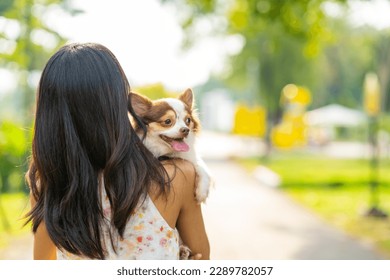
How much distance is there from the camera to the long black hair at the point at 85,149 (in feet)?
5.68

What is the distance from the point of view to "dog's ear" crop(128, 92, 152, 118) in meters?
2.02

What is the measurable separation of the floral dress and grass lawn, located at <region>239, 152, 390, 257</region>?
16.4 feet

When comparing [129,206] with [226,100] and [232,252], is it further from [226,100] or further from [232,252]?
[226,100]

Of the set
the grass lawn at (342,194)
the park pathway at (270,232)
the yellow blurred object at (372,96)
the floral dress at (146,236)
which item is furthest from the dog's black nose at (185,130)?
the yellow blurred object at (372,96)

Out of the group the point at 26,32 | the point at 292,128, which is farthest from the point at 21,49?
the point at 292,128

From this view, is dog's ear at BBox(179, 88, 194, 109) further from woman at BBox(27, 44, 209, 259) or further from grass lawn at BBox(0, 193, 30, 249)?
grass lawn at BBox(0, 193, 30, 249)

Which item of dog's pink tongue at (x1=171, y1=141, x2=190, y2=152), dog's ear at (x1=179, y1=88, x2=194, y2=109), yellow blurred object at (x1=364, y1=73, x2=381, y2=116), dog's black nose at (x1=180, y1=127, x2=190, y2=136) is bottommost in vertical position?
yellow blurred object at (x1=364, y1=73, x2=381, y2=116)

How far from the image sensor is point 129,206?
1745mm

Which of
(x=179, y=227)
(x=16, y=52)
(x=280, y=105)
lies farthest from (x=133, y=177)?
(x=280, y=105)

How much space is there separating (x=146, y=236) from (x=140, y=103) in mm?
463

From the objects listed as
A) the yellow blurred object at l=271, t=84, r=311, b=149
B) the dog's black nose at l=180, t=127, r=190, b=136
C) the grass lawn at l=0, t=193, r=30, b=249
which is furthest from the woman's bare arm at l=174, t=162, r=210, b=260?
the yellow blurred object at l=271, t=84, r=311, b=149

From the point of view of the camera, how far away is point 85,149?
1.75m

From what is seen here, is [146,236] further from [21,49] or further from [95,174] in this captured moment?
[21,49]

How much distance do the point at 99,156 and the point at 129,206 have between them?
153 mm
